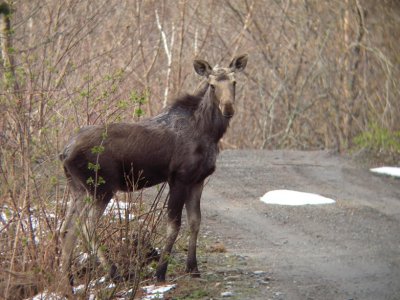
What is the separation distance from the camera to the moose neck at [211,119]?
932 centimetres

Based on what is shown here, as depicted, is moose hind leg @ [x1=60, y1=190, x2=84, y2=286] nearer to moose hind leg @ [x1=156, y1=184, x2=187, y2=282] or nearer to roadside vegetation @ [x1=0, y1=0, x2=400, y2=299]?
moose hind leg @ [x1=156, y1=184, x2=187, y2=282]

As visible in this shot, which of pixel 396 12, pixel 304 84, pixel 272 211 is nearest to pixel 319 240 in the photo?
pixel 272 211

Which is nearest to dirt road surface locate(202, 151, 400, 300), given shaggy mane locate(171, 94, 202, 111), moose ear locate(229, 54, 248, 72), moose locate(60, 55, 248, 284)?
moose locate(60, 55, 248, 284)

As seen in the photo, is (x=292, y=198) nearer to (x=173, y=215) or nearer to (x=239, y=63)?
(x=239, y=63)

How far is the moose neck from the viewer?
367 inches

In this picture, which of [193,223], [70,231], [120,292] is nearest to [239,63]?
[193,223]

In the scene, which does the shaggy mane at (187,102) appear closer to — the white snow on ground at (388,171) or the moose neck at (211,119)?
the moose neck at (211,119)

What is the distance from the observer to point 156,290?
28.4 ft

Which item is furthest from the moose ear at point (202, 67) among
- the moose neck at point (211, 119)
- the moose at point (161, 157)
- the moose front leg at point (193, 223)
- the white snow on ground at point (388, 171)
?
the white snow on ground at point (388, 171)

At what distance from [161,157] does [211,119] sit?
28.8 inches

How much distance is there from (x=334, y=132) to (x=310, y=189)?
6.30 metres

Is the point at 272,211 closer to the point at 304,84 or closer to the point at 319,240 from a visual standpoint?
the point at 319,240

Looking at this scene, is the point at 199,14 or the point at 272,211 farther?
the point at 199,14

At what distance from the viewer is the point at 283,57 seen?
23.2 m
